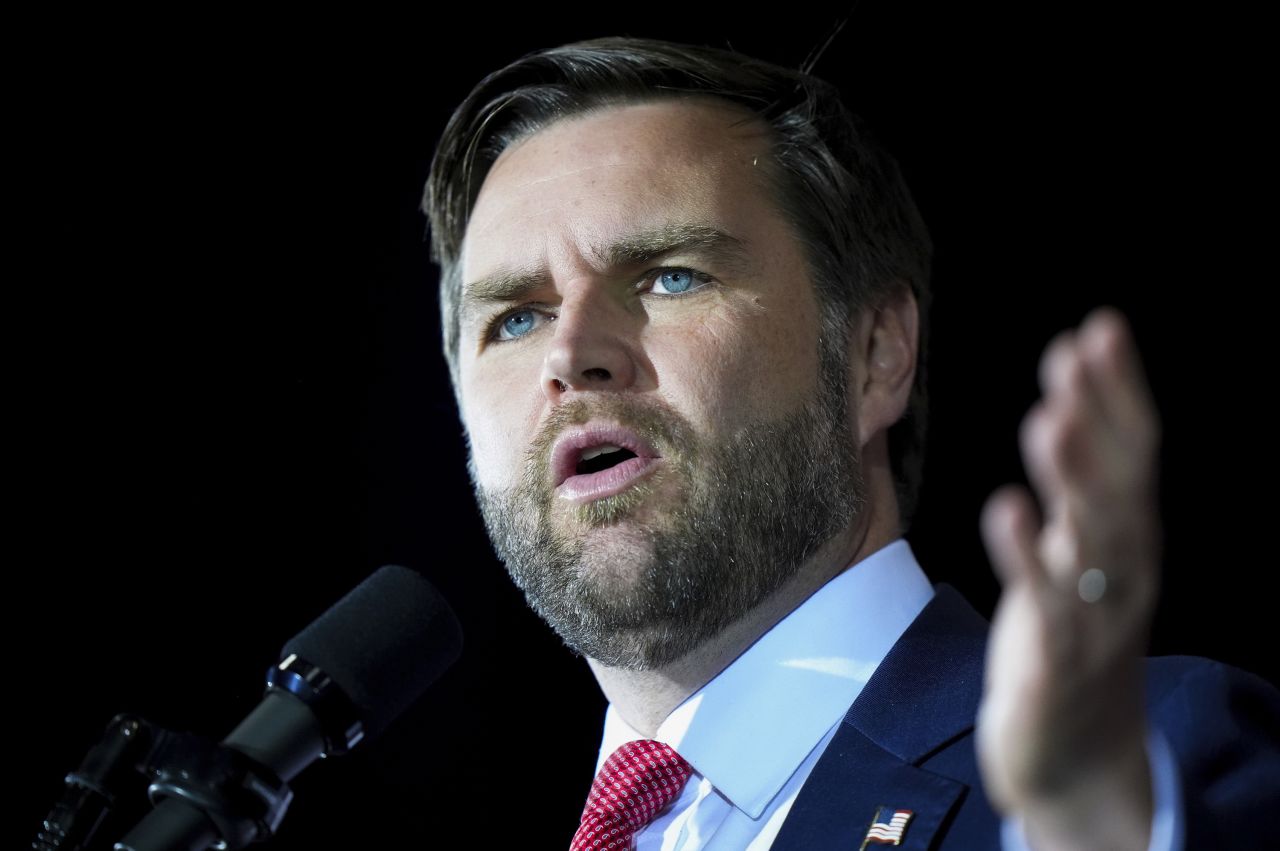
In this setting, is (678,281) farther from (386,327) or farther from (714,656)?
(386,327)

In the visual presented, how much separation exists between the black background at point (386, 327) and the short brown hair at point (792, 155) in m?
0.28

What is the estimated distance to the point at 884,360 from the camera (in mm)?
2283

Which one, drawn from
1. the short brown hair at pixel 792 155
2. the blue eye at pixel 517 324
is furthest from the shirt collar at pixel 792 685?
the blue eye at pixel 517 324

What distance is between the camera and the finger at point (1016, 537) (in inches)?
36.2

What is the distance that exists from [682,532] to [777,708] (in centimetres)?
27

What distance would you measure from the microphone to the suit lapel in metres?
0.48

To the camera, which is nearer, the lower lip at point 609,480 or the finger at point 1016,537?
the finger at point 1016,537

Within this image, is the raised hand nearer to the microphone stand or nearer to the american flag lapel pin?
the american flag lapel pin

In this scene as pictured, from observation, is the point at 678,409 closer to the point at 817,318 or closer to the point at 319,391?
the point at 817,318

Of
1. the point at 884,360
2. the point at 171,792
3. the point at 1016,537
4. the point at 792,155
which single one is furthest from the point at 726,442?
the point at 1016,537

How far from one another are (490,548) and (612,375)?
111cm

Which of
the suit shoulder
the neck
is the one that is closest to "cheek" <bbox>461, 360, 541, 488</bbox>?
the neck

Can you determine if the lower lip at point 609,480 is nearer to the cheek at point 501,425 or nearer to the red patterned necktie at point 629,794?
the cheek at point 501,425

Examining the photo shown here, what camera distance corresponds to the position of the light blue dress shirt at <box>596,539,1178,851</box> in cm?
183
